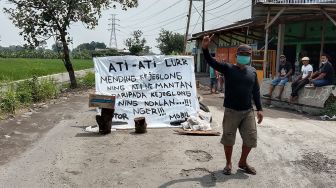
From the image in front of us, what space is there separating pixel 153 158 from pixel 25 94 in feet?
25.5

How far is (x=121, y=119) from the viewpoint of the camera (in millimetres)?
9805

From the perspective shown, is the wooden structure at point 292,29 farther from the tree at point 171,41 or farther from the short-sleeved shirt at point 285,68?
the tree at point 171,41

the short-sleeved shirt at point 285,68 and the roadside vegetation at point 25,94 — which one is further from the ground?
the short-sleeved shirt at point 285,68

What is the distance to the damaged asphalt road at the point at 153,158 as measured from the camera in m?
5.97

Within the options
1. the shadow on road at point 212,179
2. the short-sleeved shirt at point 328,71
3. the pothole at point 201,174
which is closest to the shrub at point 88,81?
the short-sleeved shirt at point 328,71

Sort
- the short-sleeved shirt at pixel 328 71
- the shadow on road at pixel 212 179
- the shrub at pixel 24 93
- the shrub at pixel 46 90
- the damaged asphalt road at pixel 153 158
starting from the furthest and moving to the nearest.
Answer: the shrub at pixel 46 90 < the shrub at pixel 24 93 < the short-sleeved shirt at pixel 328 71 < the damaged asphalt road at pixel 153 158 < the shadow on road at pixel 212 179

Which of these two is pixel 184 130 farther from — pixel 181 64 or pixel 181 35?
pixel 181 35

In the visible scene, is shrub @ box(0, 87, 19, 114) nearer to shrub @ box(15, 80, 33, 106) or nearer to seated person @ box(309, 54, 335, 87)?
shrub @ box(15, 80, 33, 106)

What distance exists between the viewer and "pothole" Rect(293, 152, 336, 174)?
656cm

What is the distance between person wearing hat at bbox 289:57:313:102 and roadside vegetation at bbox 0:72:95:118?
26.2ft

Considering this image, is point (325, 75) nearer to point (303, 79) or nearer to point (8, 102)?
point (303, 79)

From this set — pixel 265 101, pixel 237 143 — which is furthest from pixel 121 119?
pixel 265 101

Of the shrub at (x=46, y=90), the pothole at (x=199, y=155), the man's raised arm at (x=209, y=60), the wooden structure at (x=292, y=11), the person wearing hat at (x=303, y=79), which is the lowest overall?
the pothole at (x=199, y=155)

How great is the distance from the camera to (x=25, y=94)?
1354 cm
